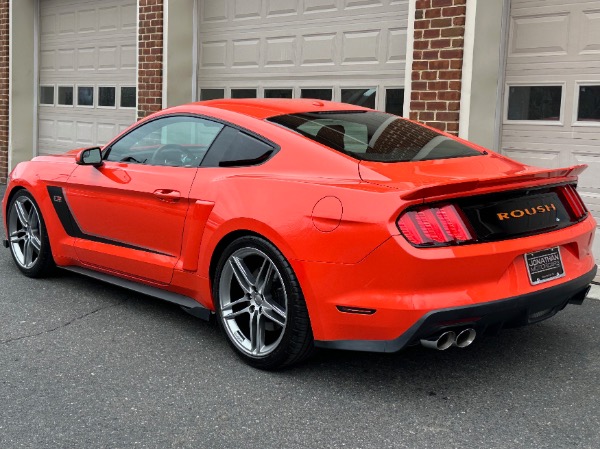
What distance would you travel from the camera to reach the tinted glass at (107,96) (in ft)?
37.1

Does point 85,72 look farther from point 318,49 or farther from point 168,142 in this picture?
point 168,142

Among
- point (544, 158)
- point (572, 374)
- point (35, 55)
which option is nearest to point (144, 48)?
point (35, 55)

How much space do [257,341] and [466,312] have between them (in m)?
1.21

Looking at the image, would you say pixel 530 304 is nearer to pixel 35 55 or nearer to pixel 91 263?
pixel 91 263

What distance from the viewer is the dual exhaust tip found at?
353cm

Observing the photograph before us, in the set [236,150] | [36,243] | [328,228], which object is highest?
[236,150]

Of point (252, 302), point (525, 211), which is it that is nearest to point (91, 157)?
point (252, 302)

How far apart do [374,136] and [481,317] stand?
1.33 meters

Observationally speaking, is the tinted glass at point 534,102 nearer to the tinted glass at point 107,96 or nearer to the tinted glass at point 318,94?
the tinted glass at point 318,94

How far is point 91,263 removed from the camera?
17.7ft

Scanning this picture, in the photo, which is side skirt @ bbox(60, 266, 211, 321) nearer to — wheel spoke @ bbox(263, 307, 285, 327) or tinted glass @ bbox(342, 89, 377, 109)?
wheel spoke @ bbox(263, 307, 285, 327)

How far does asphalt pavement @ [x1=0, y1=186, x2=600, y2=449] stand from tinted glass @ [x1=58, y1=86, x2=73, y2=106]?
7.92 metres

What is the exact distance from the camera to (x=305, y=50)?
8742 mm

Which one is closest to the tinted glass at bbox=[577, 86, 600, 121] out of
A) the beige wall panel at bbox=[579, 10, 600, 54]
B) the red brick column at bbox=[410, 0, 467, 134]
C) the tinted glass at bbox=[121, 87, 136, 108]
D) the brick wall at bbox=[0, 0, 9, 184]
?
the beige wall panel at bbox=[579, 10, 600, 54]
